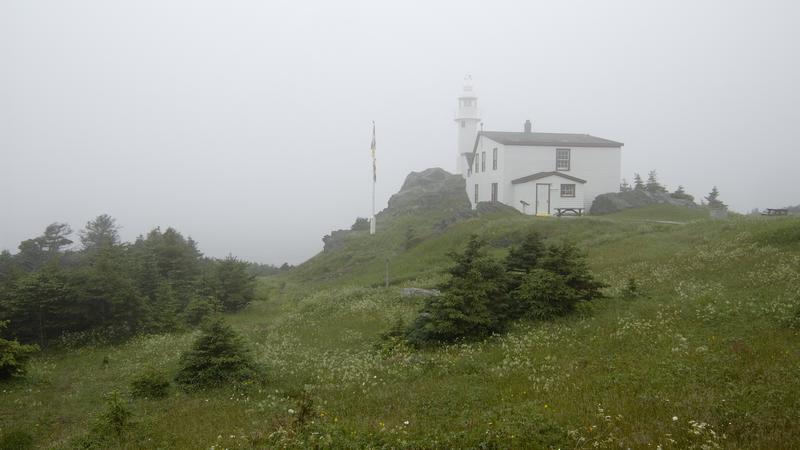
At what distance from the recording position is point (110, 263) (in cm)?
2700

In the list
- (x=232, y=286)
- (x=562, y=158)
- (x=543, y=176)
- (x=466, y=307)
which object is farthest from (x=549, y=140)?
(x=466, y=307)

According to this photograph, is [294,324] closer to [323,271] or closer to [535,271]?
[535,271]

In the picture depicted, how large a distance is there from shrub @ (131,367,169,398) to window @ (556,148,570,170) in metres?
42.9

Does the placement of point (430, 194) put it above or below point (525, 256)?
above

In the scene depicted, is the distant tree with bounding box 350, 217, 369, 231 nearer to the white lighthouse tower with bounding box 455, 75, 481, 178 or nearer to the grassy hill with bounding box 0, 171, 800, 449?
the white lighthouse tower with bounding box 455, 75, 481, 178

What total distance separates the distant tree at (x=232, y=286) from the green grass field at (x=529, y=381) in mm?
8639

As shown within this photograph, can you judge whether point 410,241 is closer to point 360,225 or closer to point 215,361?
point 360,225

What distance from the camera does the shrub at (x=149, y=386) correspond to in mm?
13391

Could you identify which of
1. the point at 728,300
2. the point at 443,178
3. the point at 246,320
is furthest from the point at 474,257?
the point at 443,178

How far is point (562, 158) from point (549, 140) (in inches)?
82.4

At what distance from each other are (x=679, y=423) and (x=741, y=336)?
5.18m

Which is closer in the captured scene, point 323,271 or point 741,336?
point 741,336

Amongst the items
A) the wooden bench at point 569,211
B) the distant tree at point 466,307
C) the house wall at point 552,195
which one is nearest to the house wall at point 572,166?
the house wall at point 552,195

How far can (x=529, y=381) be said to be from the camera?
10680mm
